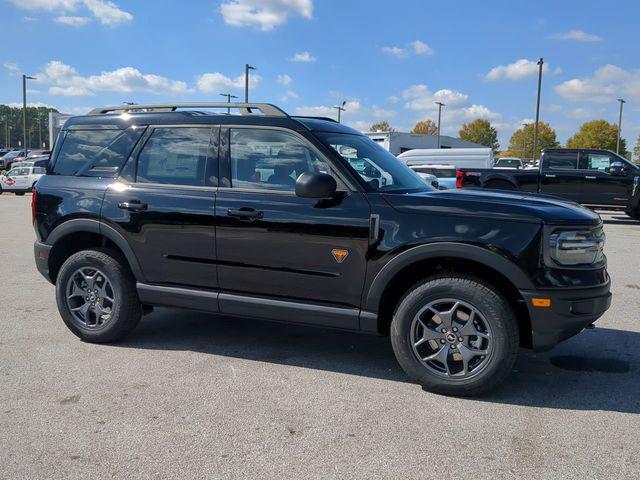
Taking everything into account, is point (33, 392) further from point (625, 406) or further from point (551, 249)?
point (625, 406)

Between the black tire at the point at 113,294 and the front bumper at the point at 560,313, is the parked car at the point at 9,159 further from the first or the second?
the front bumper at the point at 560,313

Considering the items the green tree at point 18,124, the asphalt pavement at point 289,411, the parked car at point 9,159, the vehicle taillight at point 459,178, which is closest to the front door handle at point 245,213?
the asphalt pavement at point 289,411

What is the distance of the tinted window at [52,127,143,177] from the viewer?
4.84 m

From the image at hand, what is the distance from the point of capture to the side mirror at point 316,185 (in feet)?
12.7

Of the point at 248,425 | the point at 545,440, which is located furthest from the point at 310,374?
the point at 545,440

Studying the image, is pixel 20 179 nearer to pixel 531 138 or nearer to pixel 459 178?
pixel 459 178

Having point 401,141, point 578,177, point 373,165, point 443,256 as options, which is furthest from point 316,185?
point 401,141

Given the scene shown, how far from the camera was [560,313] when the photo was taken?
359 centimetres

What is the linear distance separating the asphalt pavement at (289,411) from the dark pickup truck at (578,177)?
11939 mm

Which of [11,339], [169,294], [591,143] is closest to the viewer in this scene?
[169,294]

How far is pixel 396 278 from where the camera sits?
13.2ft

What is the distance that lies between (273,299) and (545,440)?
78.6 inches

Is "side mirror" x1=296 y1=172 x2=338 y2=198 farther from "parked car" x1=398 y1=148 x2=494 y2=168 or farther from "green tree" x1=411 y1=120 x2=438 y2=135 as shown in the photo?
"green tree" x1=411 y1=120 x2=438 y2=135

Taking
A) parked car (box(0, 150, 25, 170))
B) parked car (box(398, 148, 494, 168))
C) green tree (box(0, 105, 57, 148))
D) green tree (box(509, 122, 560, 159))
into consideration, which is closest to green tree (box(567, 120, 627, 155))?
green tree (box(509, 122, 560, 159))
